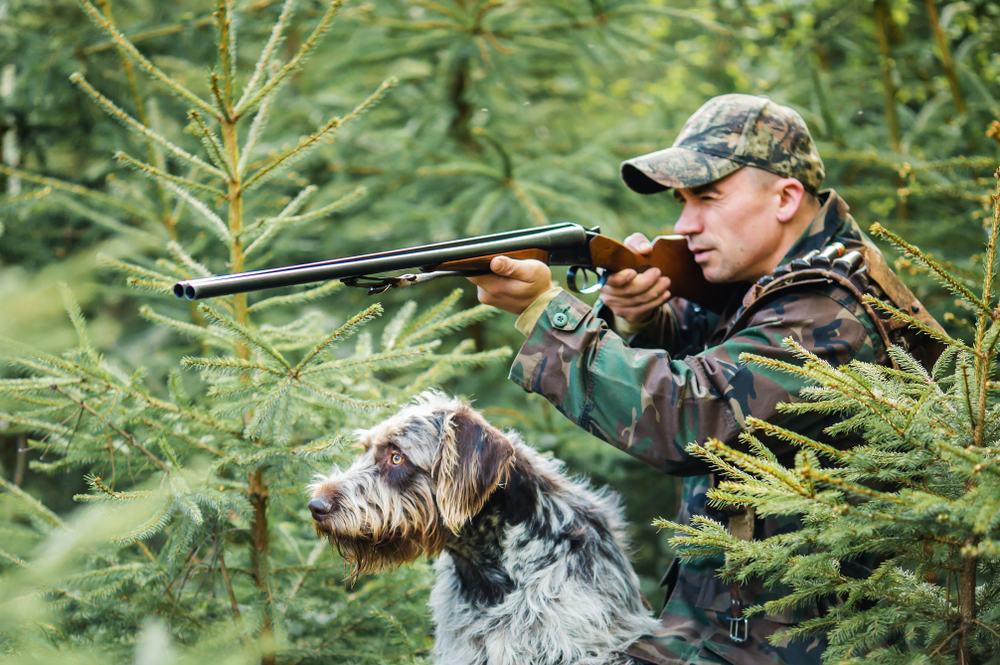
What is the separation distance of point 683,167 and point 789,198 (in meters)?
0.54

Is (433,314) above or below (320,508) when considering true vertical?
above

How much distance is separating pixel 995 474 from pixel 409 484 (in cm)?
205

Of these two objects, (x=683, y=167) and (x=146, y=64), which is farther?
A: (x=683, y=167)

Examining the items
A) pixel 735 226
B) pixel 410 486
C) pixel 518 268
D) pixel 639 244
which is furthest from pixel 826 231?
pixel 410 486

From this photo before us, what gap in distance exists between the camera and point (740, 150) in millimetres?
3309

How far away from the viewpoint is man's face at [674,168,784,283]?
11.0 feet

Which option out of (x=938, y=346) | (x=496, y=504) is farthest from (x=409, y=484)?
(x=938, y=346)

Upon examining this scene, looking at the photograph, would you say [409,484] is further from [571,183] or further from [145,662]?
[571,183]

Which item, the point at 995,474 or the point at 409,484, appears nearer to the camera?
the point at 995,474

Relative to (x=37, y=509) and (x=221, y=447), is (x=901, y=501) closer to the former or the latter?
(x=221, y=447)

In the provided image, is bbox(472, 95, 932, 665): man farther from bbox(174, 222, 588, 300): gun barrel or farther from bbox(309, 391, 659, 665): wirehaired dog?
bbox(309, 391, 659, 665): wirehaired dog

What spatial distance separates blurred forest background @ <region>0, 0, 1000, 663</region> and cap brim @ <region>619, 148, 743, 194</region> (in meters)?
1.16

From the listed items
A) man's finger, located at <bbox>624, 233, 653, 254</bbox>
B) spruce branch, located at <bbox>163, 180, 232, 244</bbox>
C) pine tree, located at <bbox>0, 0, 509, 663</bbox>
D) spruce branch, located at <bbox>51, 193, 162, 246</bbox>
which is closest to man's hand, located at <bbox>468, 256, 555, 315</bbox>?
pine tree, located at <bbox>0, 0, 509, 663</bbox>

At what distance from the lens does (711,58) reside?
8.81 m
